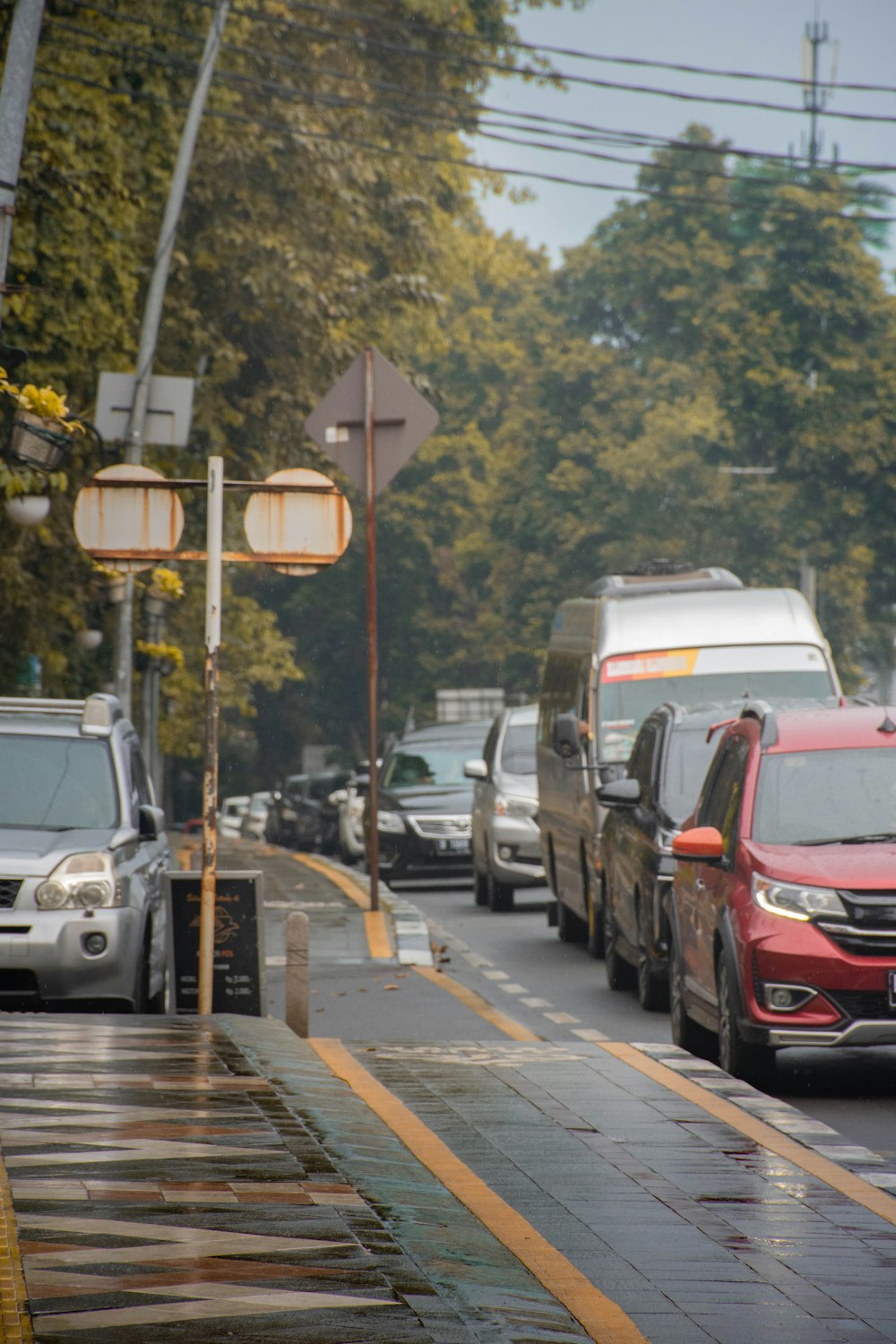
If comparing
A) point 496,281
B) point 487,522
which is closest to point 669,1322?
point 496,281

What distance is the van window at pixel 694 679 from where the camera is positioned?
18.7 m

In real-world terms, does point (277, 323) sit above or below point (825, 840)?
above

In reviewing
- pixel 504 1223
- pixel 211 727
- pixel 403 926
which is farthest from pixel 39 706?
pixel 504 1223

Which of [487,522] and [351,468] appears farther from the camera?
[487,522]

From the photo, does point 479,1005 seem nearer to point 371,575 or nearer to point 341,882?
point 371,575

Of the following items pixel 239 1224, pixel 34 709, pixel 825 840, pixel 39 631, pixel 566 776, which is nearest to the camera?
pixel 239 1224

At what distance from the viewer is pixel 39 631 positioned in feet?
82.3

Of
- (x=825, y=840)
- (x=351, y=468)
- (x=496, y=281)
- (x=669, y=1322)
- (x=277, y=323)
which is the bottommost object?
(x=669, y=1322)

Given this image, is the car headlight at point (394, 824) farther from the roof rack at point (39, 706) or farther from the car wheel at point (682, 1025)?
the car wheel at point (682, 1025)

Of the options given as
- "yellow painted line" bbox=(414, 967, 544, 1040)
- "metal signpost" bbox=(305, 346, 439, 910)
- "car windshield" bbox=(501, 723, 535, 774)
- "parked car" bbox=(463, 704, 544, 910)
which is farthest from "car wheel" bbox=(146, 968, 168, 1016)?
"car windshield" bbox=(501, 723, 535, 774)

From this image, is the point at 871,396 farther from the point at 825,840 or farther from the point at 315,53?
the point at 825,840

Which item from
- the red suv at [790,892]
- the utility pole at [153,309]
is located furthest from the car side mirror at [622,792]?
the utility pole at [153,309]

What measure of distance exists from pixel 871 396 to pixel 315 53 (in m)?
22.9

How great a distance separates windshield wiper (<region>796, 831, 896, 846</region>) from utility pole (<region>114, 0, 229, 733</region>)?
43.7 ft
